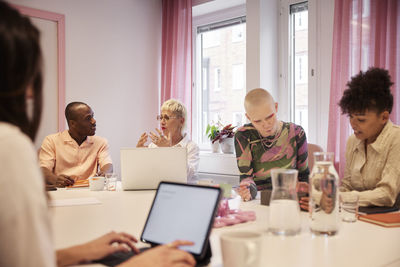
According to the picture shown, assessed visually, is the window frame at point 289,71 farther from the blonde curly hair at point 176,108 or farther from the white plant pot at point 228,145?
the blonde curly hair at point 176,108

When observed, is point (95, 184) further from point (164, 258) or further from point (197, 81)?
point (197, 81)

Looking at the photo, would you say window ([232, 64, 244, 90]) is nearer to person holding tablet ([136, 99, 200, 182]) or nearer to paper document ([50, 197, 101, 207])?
person holding tablet ([136, 99, 200, 182])

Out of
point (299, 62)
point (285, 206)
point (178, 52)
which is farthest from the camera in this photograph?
point (178, 52)

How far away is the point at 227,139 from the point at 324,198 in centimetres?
262

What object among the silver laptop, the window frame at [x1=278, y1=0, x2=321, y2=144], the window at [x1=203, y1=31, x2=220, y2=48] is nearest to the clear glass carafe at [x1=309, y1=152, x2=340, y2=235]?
the silver laptop

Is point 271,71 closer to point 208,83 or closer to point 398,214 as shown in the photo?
point 208,83

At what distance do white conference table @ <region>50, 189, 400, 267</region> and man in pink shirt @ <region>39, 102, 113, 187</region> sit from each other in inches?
44.9

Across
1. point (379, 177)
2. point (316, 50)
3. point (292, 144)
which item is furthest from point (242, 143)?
point (316, 50)

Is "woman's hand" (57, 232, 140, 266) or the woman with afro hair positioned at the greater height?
the woman with afro hair

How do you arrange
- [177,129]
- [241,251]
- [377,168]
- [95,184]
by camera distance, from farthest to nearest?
[177,129]
[95,184]
[377,168]
[241,251]

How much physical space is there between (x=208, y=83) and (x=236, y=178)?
1.31 metres

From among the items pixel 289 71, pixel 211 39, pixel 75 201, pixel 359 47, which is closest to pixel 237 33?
pixel 211 39

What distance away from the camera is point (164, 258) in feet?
2.79

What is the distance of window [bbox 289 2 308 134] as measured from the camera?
142 inches
